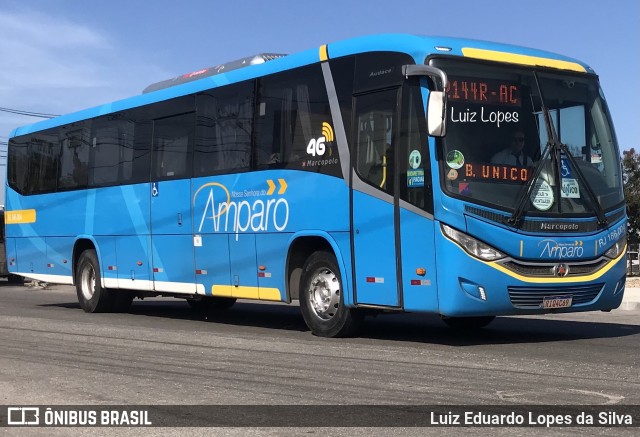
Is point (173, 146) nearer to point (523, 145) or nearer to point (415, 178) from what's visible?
point (415, 178)

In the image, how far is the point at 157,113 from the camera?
1694 centimetres

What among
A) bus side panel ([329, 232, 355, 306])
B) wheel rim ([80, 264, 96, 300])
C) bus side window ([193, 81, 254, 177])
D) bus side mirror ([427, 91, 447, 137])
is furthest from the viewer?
wheel rim ([80, 264, 96, 300])

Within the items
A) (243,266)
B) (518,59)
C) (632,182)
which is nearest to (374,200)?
(518,59)

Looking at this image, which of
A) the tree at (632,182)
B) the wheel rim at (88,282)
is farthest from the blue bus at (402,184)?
the tree at (632,182)

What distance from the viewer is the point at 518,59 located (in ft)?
38.6

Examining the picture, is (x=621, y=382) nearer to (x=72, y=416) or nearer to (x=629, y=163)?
→ (x=72, y=416)

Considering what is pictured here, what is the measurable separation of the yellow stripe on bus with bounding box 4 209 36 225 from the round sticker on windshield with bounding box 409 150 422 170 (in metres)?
11.8

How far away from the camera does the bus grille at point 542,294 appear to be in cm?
1115

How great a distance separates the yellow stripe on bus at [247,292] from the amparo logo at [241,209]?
0.82m

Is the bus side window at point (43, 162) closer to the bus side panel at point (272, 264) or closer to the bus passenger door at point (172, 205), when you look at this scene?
the bus passenger door at point (172, 205)

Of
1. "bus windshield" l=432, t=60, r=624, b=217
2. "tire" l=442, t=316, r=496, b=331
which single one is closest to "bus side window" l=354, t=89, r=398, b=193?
"bus windshield" l=432, t=60, r=624, b=217

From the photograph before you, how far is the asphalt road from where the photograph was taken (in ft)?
26.0

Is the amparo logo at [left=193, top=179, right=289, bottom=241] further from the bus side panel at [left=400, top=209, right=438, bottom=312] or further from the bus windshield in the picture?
the bus windshield

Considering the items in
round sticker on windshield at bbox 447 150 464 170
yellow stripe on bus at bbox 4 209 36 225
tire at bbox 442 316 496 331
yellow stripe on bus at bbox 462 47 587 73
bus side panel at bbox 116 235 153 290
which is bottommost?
tire at bbox 442 316 496 331
